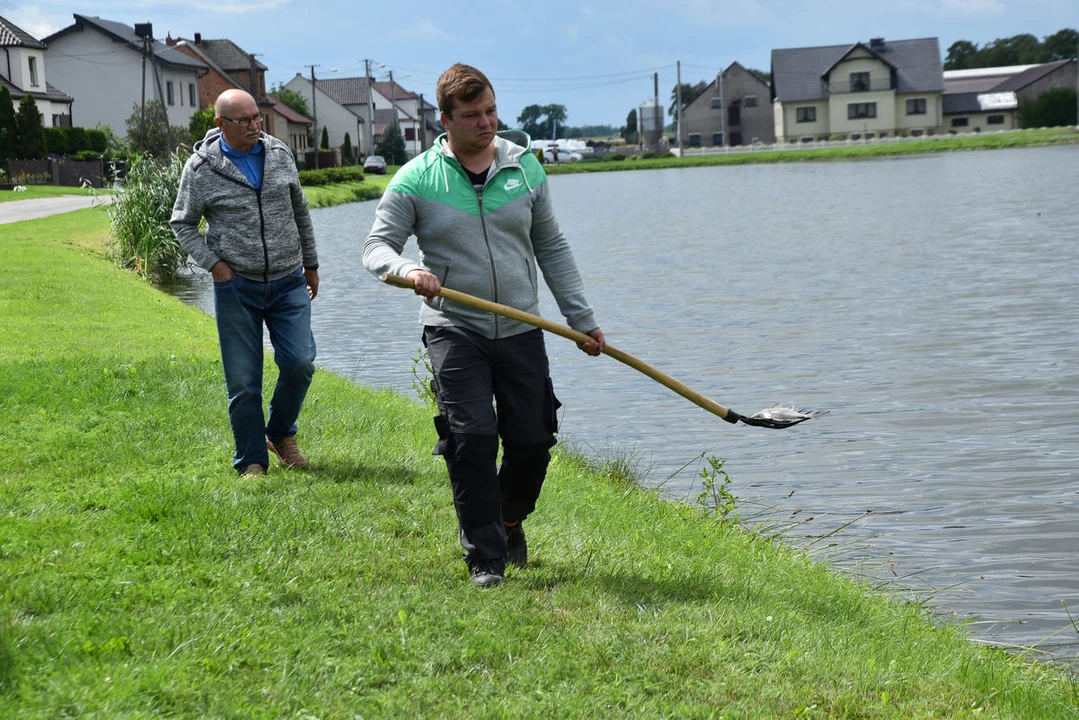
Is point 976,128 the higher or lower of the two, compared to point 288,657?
higher

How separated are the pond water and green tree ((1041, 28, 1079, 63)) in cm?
14469

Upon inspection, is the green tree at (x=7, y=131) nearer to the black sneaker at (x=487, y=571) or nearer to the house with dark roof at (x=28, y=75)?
the house with dark roof at (x=28, y=75)

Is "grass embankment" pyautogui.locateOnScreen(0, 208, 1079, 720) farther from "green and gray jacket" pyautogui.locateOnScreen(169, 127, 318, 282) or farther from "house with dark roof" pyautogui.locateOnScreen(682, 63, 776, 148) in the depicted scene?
"house with dark roof" pyautogui.locateOnScreen(682, 63, 776, 148)

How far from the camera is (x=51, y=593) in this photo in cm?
495

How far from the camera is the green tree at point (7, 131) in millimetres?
51250

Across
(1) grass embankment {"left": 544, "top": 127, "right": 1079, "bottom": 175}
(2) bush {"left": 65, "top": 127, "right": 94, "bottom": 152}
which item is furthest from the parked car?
(2) bush {"left": 65, "top": 127, "right": 94, "bottom": 152}

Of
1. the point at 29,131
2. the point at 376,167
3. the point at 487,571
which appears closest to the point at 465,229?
the point at 487,571

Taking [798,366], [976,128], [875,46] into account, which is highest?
[875,46]

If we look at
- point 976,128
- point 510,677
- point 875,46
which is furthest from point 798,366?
point 976,128

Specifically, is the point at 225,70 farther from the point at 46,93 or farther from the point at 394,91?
the point at 394,91

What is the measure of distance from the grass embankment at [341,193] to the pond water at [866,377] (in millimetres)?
23296

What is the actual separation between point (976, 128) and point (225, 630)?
427 feet

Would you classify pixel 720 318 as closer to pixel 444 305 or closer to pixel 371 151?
pixel 444 305

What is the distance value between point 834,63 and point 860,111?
5.05 m
